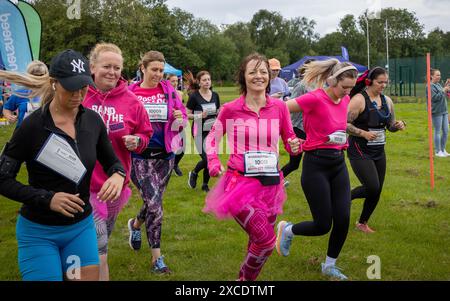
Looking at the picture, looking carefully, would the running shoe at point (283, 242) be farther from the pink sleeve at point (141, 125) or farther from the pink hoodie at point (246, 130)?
the pink sleeve at point (141, 125)

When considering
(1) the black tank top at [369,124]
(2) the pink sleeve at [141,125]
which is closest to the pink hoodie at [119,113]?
(2) the pink sleeve at [141,125]

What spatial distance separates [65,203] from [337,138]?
9.16ft

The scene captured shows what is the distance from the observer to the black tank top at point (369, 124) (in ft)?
18.1

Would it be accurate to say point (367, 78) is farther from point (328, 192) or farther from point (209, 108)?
point (209, 108)

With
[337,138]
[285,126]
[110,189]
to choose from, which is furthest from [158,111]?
[110,189]

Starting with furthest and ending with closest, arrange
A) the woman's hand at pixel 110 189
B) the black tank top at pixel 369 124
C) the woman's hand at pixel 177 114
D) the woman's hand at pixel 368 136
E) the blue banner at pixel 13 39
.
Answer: the blue banner at pixel 13 39
the black tank top at pixel 369 124
the woman's hand at pixel 368 136
the woman's hand at pixel 177 114
the woman's hand at pixel 110 189

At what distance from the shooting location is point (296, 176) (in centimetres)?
972

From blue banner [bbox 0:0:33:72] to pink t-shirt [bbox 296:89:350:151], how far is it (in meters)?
10.5

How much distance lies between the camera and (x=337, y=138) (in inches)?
179

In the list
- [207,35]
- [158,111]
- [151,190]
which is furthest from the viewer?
[207,35]

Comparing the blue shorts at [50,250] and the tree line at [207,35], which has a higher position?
the tree line at [207,35]

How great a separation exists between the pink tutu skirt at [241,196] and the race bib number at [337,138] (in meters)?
0.81

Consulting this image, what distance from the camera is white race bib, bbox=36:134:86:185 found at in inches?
105
